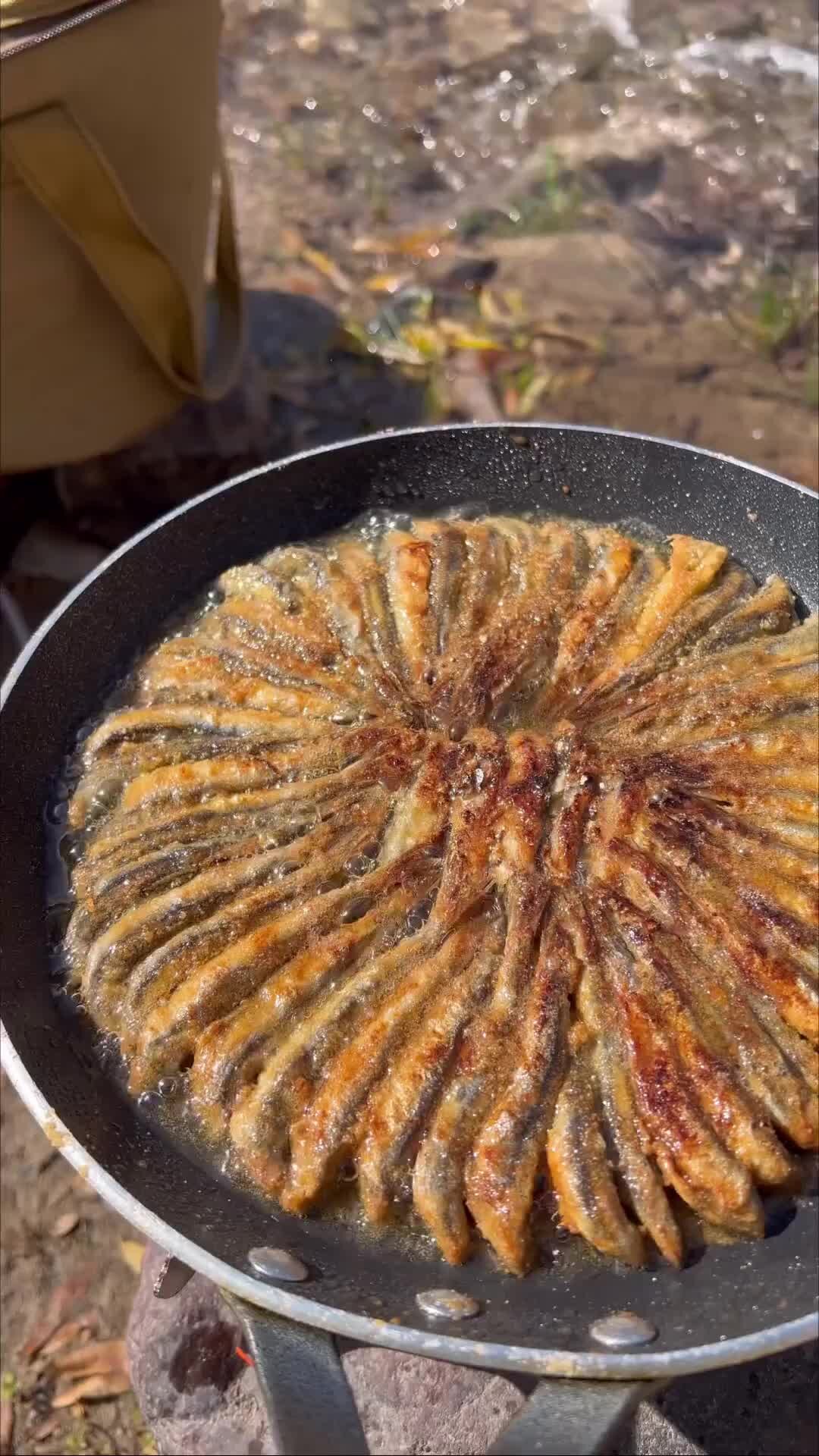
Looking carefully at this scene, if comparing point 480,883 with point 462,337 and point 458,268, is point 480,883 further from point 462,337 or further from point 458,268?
point 458,268

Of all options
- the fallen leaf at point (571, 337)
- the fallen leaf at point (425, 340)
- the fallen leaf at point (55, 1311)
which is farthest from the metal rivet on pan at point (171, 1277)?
the fallen leaf at point (571, 337)

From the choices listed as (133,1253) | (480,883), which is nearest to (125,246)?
(480,883)

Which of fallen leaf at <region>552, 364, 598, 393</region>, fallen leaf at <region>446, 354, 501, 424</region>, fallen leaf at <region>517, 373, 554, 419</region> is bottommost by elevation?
fallen leaf at <region>552, 364, 598, 393</region>

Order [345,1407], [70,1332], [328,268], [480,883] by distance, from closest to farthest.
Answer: [345,1407], [480,883], [70,1332], [328,268]

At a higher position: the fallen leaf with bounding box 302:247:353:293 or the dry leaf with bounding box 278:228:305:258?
the dry leaf with bounding box 278:228:305:258

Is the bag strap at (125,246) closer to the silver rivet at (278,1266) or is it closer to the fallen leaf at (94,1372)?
the silver rivet at (278,1266)

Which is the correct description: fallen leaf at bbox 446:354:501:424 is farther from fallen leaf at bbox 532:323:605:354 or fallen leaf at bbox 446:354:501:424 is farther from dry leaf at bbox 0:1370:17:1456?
dry leaf at bbox 0:1370:17:1456

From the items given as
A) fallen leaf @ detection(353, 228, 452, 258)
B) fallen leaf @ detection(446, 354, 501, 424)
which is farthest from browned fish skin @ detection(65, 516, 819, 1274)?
fallen leaf @ detection(353, 228, 452, 258)
